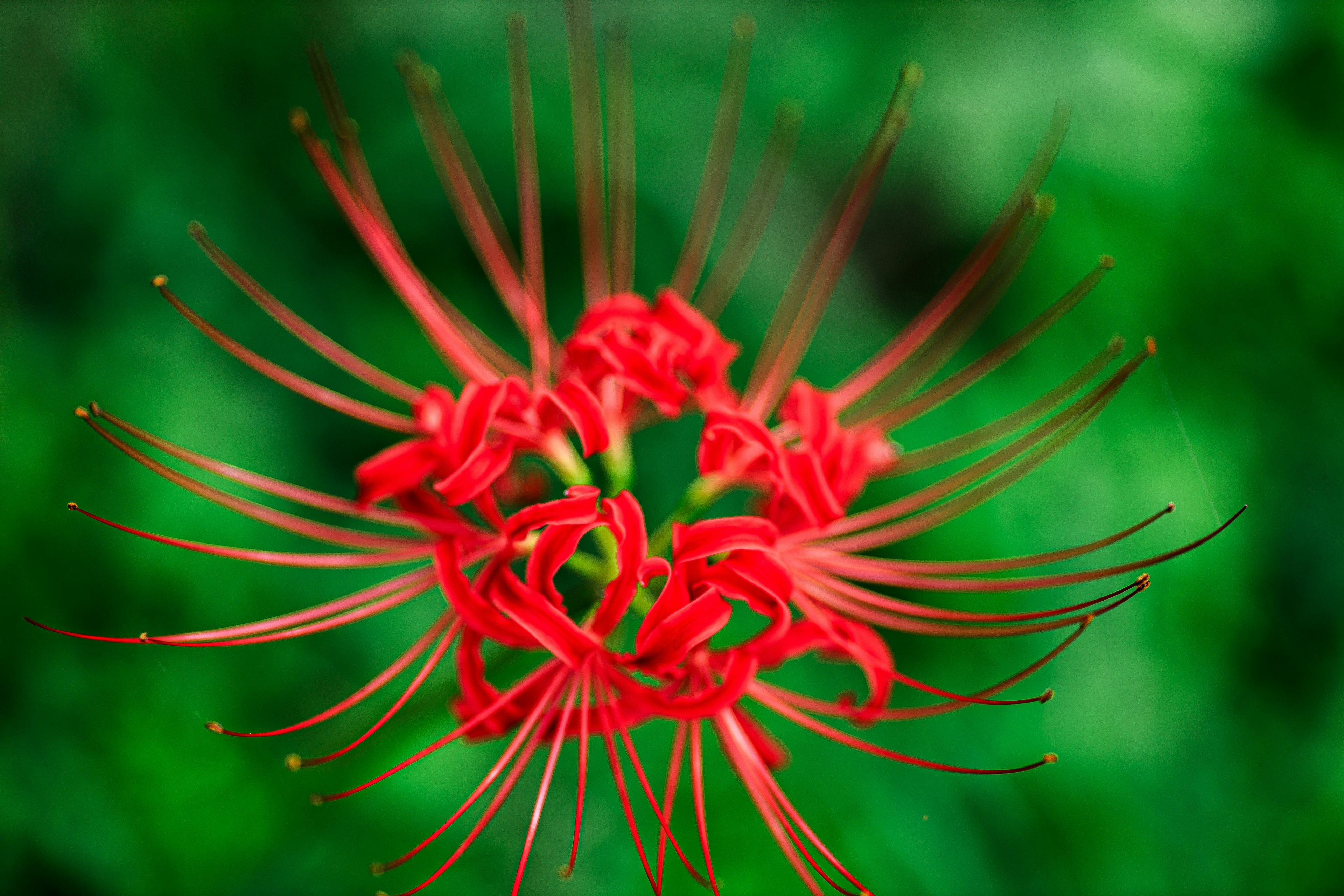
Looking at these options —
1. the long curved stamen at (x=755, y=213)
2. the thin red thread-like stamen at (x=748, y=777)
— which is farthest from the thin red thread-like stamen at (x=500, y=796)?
the long curved stamen at (x=755, y=213)

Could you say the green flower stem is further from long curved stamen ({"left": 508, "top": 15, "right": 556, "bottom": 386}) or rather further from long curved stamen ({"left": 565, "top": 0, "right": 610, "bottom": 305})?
long curved stamen ({"left": 565, "top": 0, "right": 610, "bottom": 305})

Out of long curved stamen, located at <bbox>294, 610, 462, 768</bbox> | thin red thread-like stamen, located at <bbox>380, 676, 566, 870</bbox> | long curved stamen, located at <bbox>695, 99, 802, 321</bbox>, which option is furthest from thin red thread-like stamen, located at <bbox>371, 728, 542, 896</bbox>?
long curved stamen, located at <bbox>695, 99, 802, 321</bbox>

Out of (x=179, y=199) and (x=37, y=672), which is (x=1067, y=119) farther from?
(x=37, y=672)

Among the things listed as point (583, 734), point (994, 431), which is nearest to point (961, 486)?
point (994, 431)

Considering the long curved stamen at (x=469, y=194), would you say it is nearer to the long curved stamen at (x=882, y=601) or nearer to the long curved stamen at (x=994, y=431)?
the long curved stamen at (x=882, y=601)

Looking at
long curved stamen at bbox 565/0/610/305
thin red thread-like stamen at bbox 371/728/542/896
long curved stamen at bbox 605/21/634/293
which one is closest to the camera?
thin red thread-like stamen at bbox 371/728/542/896

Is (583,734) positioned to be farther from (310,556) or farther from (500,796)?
(310,556)

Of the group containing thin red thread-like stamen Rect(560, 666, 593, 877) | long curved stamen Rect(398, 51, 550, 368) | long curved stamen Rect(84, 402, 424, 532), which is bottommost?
thin red thread-like stamen Rect(560, 666, 593, 877)
